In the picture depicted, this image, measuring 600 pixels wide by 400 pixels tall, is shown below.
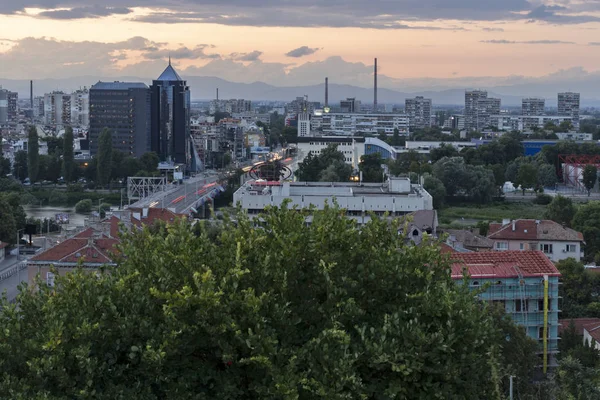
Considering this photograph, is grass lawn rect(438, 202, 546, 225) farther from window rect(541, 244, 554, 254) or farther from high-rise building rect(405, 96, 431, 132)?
high-rise building rect(405, 96, 431, 132)

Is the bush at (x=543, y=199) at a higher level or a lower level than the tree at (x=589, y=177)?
lower

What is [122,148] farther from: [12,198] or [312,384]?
[312,384]

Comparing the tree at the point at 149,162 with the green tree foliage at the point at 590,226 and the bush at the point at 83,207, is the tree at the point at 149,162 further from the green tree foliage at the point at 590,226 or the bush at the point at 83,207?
the green tree foliage at the point at 590,226

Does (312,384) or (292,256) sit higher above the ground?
(292,256)

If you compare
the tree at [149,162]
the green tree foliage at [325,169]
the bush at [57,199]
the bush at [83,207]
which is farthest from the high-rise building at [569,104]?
the bush at [83,207]

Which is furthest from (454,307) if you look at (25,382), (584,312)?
(584,312)
